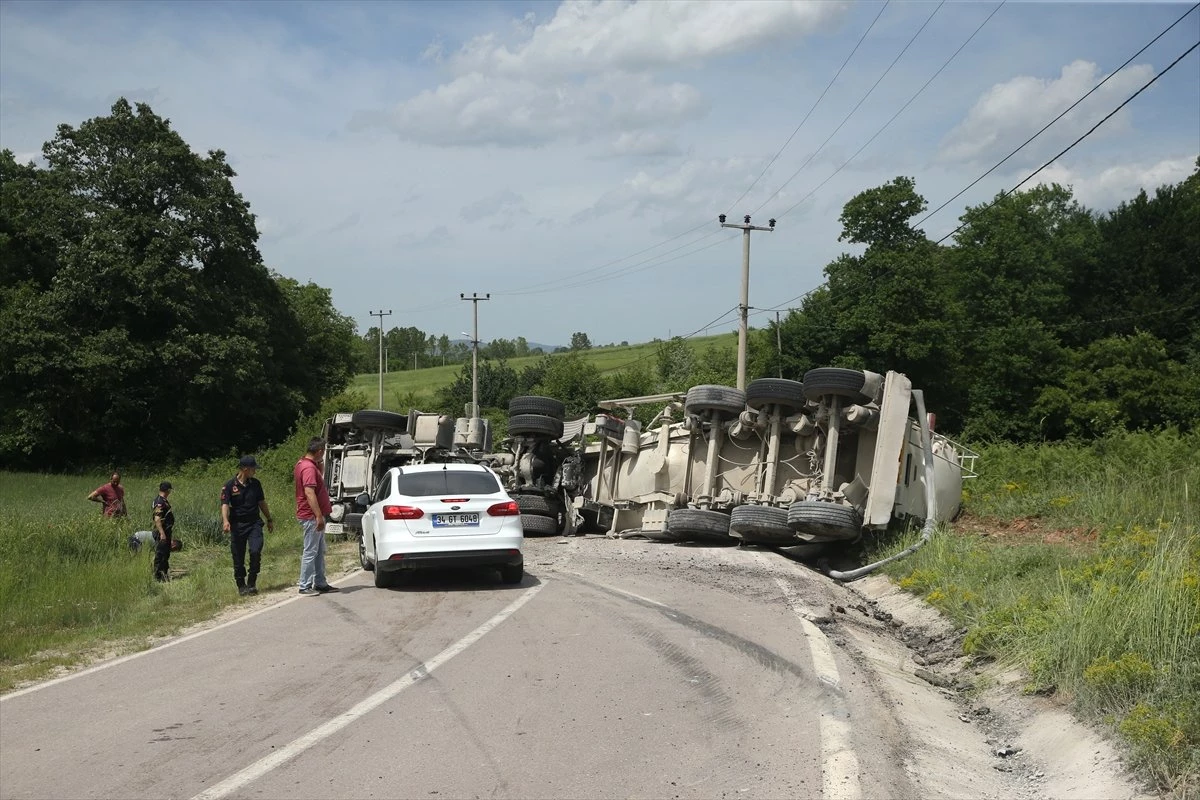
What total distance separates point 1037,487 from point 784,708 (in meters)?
14.0

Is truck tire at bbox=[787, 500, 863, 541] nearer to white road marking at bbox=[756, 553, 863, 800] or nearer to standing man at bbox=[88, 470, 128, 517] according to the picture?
white road marking at bbox=[756, 553, 863, 800]

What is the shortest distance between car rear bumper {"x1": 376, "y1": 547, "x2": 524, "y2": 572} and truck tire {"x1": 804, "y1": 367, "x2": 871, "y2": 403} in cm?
578

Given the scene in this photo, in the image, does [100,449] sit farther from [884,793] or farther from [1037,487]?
[884,793]

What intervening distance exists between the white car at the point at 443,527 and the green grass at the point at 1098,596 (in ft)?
16.5

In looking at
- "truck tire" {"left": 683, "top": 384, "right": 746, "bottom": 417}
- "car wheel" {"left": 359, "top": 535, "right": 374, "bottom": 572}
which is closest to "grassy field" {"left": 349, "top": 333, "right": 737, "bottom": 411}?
"truck tire" {"left": 683, "top": 384, "right": 746, "bottom": 417}

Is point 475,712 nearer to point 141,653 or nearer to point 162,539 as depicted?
point 141,653

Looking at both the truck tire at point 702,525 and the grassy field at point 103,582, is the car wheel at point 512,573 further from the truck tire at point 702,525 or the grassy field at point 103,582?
the truck tire at point 702,525

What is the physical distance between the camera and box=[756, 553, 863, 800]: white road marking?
5.92m

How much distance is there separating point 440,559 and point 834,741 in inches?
307

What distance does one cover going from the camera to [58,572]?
1727 cm

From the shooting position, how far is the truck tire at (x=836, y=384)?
1661cm

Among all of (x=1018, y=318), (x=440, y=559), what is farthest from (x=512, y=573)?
(x=1018, y=318)

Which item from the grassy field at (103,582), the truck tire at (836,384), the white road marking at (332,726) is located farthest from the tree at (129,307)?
the white road marking at (332,726)

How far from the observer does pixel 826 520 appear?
1602cm
